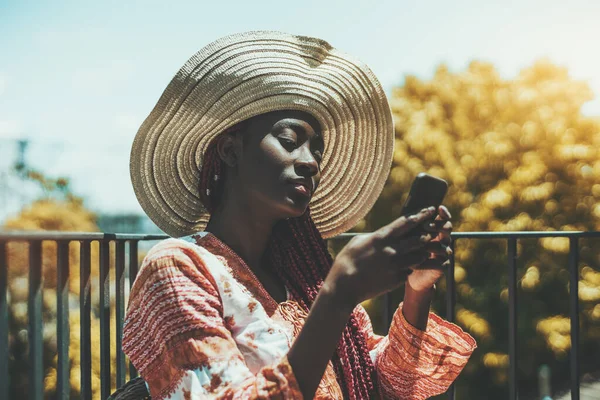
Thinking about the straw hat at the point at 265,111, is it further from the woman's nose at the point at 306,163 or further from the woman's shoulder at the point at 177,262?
the woman's shoulder at the point at 177,262

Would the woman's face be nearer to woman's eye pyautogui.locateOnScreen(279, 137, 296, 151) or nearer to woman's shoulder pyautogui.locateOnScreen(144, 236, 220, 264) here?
woman's eye pyautogui.locateOnScreen(279, 137, 296, 151)

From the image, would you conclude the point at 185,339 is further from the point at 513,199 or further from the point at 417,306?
the point at 513,199

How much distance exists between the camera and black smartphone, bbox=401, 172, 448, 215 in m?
1.29

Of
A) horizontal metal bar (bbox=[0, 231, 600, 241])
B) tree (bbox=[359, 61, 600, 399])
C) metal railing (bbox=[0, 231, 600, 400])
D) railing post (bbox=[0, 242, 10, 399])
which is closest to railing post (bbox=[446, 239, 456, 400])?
metal railing (bbox=[0, 231, 600, 400])

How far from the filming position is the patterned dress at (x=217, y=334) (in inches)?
49.6

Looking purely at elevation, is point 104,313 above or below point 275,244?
below

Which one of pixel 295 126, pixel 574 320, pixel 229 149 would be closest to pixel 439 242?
pixel 295 126

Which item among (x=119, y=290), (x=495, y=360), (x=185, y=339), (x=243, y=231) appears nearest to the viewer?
(x=185, y=339)

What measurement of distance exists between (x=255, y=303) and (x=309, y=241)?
15.4 inches

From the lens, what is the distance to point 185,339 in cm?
130

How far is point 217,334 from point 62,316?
112cm

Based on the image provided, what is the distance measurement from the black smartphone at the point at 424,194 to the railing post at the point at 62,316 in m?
1.34

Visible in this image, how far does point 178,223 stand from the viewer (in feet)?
6.62

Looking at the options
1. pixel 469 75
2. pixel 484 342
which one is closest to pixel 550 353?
pixel 484 342
